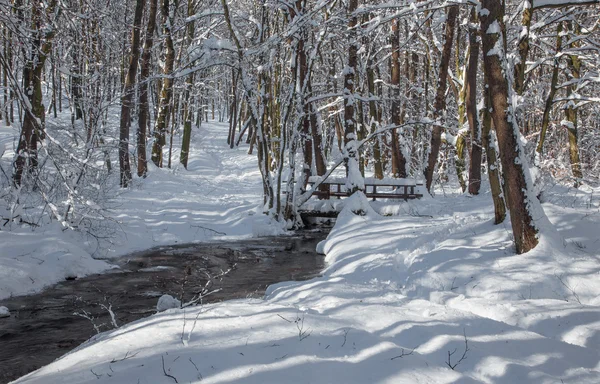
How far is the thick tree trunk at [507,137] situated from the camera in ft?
25.0

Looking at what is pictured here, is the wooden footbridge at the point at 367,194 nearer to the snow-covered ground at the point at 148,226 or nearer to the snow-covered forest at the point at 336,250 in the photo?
the snow-covered forest at the point at 336,250

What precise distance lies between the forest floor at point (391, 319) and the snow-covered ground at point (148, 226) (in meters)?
0.07

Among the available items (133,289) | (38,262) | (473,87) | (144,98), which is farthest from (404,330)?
(144,98)

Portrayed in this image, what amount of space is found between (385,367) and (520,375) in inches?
47.7

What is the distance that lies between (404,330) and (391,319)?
0.34 m

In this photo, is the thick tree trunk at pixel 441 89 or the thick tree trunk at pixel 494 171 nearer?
the thick tree trunk at pixel 494 171

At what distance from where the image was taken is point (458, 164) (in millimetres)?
19094

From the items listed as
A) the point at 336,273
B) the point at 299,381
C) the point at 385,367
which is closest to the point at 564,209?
the point at 336,273

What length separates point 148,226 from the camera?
45.8 feet

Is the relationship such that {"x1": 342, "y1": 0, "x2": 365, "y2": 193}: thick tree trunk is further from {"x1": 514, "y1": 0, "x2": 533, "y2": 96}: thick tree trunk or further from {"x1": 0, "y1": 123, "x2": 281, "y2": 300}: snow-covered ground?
{"x1": 514, "y1": 0, "x2": 533, "y2": 96}: thick tree trunk

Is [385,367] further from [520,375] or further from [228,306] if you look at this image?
[228,306]

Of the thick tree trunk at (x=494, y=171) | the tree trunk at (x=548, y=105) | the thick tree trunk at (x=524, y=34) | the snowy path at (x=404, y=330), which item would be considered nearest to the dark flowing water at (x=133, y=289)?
the snowy path at (x=404, y=330)

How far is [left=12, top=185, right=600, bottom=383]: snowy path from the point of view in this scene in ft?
12.7

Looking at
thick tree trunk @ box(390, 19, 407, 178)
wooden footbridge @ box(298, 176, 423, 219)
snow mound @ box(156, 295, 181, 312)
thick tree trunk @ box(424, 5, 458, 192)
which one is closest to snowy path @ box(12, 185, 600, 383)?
snow mound @ box(156, 295, 181, 312)
